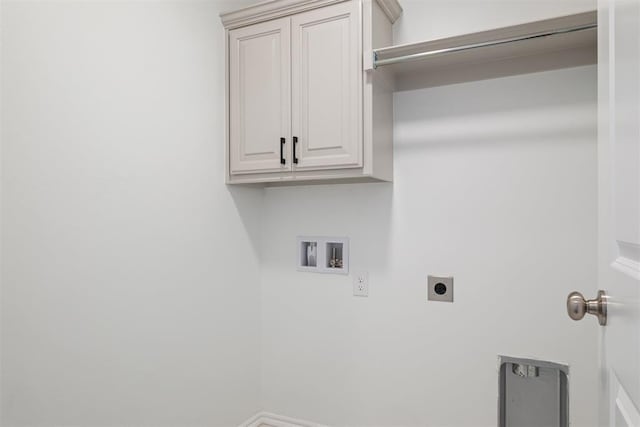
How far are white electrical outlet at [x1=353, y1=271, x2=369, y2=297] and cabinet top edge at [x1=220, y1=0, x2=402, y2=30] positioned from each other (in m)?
1.19

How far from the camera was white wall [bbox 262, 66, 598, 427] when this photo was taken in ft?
5.53

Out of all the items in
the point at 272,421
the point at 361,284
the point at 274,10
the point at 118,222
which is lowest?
the point at 272,421

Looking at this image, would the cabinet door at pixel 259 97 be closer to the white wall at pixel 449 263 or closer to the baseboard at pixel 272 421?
the white wall at pixel 449 263

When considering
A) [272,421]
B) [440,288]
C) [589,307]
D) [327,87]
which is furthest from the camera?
[272,421]

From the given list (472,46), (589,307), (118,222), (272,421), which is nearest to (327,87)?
(472,46)

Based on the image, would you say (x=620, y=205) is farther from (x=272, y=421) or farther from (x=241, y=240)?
(x=272, y=421)

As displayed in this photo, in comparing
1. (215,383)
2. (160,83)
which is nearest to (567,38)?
(160,83)

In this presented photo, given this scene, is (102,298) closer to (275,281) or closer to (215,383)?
(215,383)

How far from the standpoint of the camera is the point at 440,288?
Result: 1.90 m

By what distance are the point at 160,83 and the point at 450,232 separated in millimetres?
1363

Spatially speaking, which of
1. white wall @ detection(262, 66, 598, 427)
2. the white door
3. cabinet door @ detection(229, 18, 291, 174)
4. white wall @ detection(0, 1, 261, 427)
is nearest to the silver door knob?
the white door

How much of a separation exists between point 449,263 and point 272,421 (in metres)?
1.25

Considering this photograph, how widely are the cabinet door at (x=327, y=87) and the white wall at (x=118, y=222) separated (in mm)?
422

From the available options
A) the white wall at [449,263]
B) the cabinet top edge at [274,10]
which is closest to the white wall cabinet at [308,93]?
the cabinet top edge at [274,10]
